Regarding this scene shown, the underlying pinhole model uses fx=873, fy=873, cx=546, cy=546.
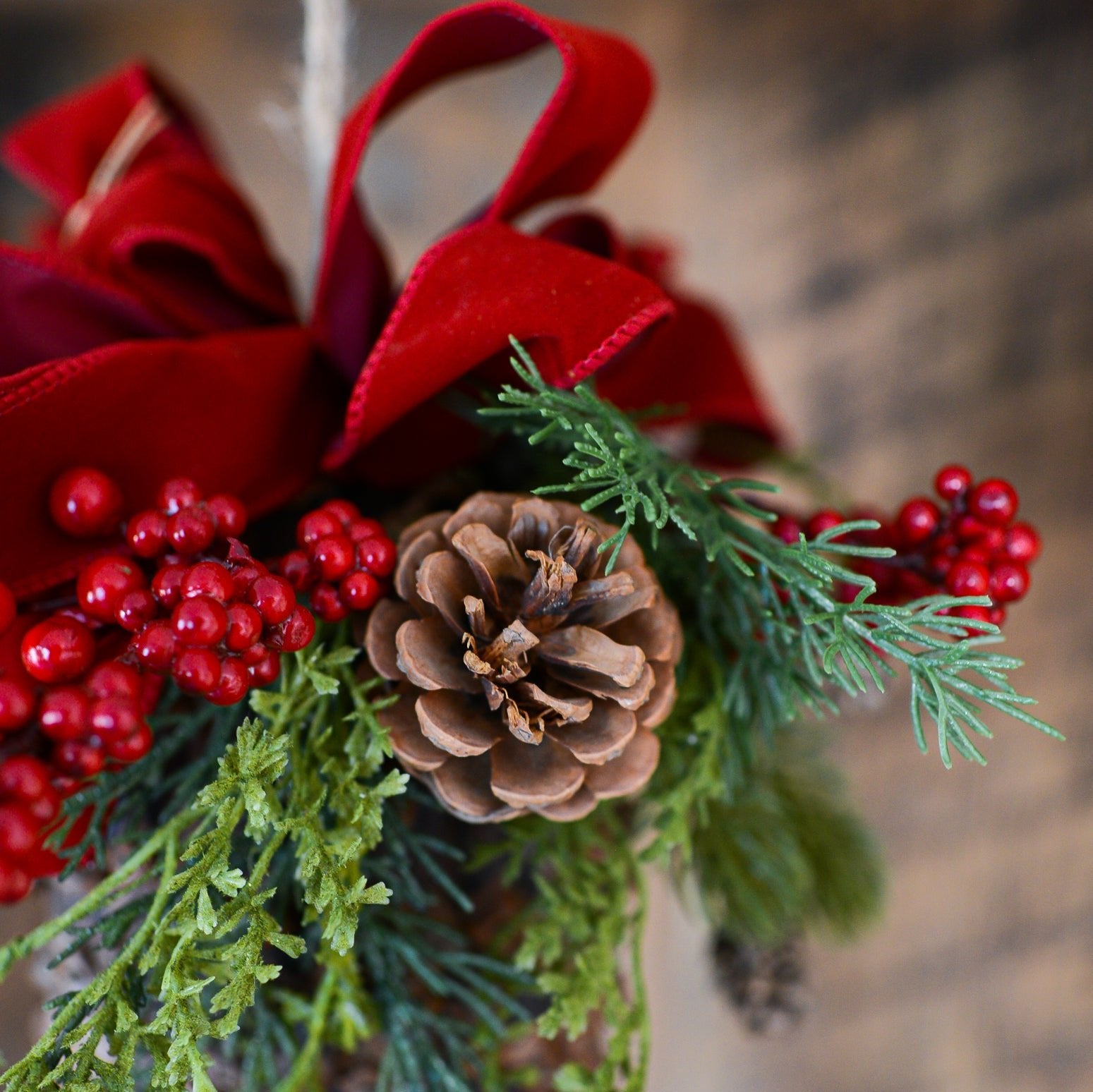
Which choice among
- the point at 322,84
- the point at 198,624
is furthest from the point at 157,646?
the point at 322,84

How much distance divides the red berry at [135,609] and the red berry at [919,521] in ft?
0.88

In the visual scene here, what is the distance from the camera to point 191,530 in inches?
10.9

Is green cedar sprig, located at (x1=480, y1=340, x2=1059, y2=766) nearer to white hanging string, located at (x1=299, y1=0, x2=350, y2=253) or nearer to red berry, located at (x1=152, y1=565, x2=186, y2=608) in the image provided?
red berry, located at (x1=152, y1=565, x2=186, y2=608)

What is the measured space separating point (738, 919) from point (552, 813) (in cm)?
20

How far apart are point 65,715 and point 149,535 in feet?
0.22

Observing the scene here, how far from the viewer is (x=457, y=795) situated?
0.29 metres

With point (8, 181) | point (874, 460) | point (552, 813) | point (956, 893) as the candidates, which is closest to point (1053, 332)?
point (874, 460)

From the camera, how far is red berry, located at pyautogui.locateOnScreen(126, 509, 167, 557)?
11.0 inches

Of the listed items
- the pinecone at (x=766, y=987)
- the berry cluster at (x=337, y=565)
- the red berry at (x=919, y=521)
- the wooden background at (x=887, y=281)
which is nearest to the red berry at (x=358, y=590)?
the berry cluster at (x=337, y=565)

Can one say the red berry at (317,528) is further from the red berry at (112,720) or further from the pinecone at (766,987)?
the pinecone at (766,987)

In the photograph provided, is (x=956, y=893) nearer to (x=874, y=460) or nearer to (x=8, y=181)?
(x=874, y=460)

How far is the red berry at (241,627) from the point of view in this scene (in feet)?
0.85

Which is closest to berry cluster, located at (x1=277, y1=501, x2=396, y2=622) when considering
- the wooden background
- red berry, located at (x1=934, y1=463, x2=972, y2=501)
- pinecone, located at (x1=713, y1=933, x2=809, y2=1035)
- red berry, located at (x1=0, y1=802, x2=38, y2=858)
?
red berry, located at (x1=0, y1=802, x2=38, y2=858)

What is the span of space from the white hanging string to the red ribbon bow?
64mm
